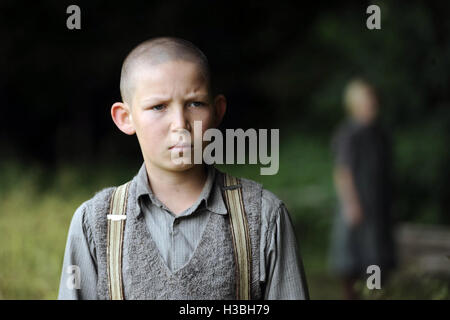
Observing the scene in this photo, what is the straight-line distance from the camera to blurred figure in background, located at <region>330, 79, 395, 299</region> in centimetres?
497

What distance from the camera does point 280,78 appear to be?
9.69 m

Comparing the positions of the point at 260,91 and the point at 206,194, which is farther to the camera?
the point at 260,91

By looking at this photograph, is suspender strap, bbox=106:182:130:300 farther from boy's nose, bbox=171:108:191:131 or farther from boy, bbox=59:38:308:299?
boy's nose, bbox=171:108:191:131

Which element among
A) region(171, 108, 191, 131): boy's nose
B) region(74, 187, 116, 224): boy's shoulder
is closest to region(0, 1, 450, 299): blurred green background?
region(74, 187, 116, 224): boy's shoulder

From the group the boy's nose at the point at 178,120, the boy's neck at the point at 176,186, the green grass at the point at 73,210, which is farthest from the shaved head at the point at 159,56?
the green grass at the point at 73,210

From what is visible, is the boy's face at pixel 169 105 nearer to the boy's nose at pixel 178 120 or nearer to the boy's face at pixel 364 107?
the boy's nose at pixel 178 120

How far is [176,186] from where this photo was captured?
5.52 feet

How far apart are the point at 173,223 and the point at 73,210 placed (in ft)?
12.0

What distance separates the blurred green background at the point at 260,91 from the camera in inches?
264

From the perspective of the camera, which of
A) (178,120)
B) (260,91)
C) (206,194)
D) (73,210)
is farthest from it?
(260,91)

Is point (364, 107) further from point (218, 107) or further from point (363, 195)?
point (218, 107)

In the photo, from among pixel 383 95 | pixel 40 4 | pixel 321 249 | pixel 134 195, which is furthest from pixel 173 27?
pixel 134 195

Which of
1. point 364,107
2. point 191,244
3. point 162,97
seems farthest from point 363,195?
point 162,97

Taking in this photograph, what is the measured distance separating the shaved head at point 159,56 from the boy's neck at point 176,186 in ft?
0.79
